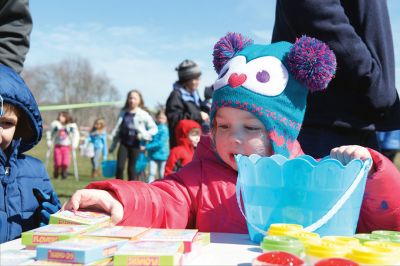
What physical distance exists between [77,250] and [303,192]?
501 mm

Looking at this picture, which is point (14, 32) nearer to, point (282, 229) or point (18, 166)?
point (18, 166)

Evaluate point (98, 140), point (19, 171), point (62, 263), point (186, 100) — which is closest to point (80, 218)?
point (62, 263)

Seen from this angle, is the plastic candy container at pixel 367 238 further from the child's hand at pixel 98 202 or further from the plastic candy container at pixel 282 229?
the child's hand at pixel 98 202

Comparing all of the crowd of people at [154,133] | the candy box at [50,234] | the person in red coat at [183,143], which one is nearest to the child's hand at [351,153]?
the candy box at [50,234]

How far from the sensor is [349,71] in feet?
5.43

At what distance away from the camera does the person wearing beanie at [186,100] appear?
524 centimetres

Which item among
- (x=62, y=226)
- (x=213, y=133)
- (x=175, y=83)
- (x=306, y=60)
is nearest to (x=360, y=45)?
(x=306, y=60)

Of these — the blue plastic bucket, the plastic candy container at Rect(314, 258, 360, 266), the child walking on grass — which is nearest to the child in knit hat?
the plastic candy container at Rect(314, 258, 360, 266)

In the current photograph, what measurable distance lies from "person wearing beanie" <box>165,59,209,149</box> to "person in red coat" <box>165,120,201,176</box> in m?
0.10

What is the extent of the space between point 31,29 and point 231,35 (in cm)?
106

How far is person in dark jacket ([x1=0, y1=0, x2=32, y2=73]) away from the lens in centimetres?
205

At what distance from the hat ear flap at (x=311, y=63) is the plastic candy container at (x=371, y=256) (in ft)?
2.27

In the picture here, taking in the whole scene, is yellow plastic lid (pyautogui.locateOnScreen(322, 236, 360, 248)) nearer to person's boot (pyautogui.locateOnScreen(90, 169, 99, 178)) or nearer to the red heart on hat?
the red heart on hat

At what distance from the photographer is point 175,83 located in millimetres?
5371
